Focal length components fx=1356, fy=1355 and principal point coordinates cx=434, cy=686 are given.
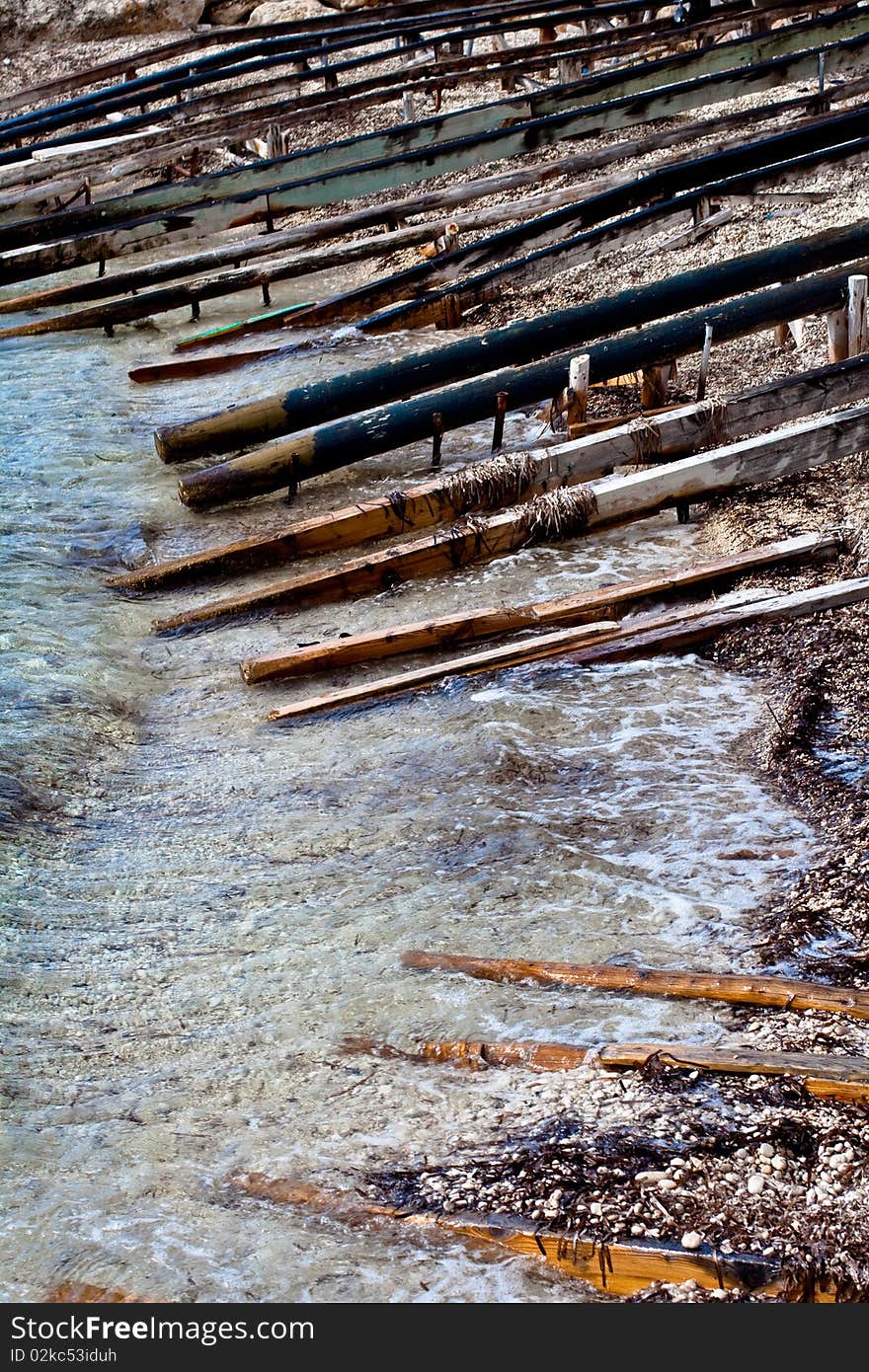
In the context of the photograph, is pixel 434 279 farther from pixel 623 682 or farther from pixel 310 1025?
pixel 310 1025

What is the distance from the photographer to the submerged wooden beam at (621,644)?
548 cm

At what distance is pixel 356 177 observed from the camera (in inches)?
444

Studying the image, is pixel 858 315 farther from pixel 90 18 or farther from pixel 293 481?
pixel 90 18

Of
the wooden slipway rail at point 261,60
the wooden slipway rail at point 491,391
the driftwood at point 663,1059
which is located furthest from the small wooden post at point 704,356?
the wooden slipway rail at point 261,60

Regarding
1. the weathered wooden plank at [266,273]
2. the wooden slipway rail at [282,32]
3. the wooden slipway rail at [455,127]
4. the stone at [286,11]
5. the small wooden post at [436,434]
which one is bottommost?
the small wooden post at [436,434]

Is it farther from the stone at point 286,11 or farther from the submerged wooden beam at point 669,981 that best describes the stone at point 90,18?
the submerged wooden beam at point 669,981

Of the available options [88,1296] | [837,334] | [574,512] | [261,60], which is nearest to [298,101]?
[261,60]

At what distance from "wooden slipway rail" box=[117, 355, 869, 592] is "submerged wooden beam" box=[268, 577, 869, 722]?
143cm

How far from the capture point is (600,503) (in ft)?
21.4

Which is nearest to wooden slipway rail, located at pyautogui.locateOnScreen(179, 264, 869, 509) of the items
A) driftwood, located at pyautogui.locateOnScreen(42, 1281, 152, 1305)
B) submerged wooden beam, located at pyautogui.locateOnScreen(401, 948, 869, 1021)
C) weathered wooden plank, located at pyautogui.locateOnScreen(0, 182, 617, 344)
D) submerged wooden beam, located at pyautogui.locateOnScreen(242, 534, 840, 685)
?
submerged wooden beam, located at pyautogui.locateOnScreen(242, 534, 840, 685)

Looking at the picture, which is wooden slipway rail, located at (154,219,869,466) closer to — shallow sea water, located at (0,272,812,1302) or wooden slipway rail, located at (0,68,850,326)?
shallow sea water, located at (0,272,812,1302)

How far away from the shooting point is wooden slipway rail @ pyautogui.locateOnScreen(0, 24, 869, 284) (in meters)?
11.2

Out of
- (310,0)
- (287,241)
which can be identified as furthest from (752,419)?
(310,0)

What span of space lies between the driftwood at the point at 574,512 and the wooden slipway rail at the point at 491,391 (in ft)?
3.33
